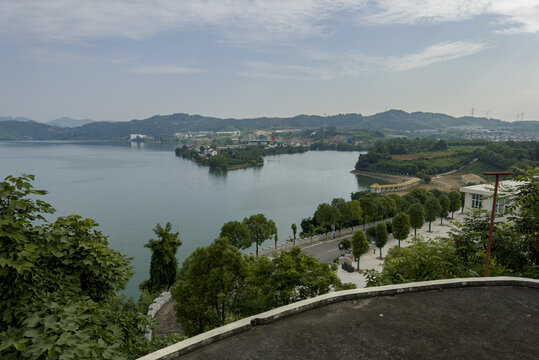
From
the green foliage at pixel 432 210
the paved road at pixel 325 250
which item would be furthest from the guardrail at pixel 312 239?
the green foliage at pixel 432 210

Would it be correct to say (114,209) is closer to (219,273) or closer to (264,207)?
(264,207)

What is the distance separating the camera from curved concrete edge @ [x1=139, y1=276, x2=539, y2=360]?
12.0 feet

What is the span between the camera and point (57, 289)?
377cm

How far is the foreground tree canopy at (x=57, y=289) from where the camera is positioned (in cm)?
288

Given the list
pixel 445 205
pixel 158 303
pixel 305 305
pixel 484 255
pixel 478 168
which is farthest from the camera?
pixel 478 168

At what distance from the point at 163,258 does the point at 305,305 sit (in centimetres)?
1047

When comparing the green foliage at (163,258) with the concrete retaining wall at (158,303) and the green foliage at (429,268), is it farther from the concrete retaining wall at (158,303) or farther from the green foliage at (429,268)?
the green foliage at (429,268)

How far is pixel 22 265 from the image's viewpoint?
3217 millimetres

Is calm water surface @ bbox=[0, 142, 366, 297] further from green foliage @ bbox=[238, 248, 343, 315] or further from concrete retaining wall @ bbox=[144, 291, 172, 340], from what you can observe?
green foliage @ bbox=[238, 248, 343, 315]

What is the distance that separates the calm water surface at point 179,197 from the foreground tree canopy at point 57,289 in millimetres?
14919

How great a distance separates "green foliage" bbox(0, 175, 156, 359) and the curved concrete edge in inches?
23.3

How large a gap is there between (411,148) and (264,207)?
59.4 meters

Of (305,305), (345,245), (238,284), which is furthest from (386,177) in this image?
(305,305)

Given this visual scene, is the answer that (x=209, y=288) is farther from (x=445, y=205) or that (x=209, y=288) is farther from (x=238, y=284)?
(x=445, y=205)
